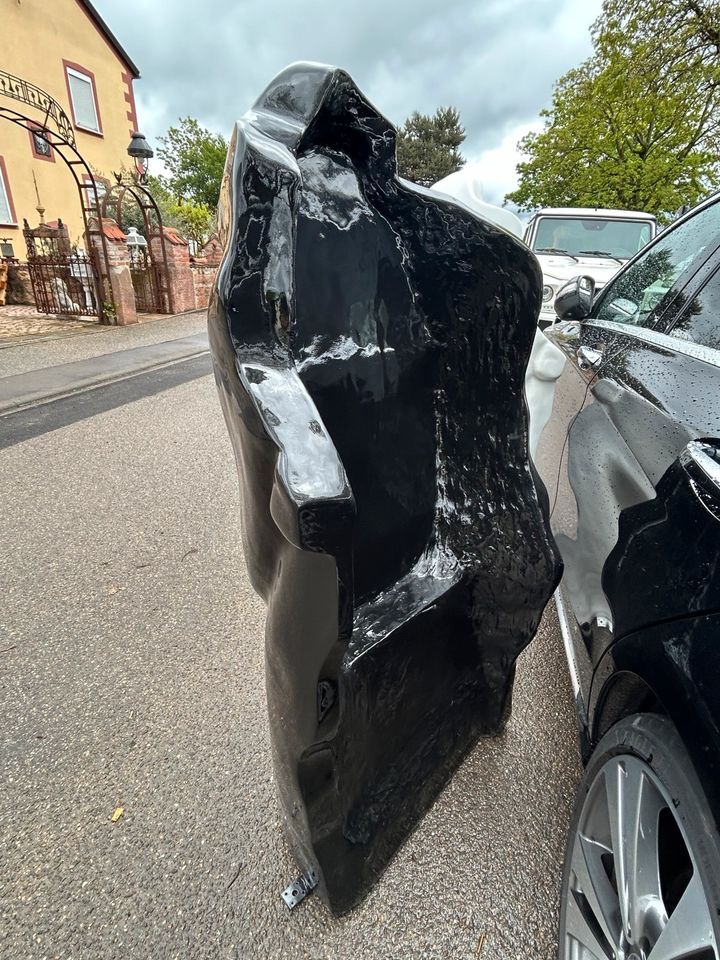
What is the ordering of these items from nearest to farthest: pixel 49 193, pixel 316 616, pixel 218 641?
1. pixel 316 616
2. pixel 218 641
3. pixel 49 193

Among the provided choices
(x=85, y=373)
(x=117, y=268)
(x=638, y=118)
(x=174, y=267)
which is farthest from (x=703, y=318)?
(x=638, y=118)

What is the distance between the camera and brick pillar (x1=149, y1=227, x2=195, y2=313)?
38.6 ft

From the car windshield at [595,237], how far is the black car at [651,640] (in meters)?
7.04

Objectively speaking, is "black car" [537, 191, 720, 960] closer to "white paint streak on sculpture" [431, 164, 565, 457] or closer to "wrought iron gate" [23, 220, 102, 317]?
"white paint streak on sculpture" [431, 164, 565, 457]

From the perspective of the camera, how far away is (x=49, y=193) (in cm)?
1758

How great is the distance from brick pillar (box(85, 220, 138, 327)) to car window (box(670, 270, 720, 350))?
10.6m

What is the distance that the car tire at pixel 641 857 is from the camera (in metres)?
0.86

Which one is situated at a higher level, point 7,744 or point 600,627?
point 600,627

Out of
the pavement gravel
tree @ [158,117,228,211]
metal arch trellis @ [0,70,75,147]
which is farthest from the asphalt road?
tree @ [158,117,228,211]

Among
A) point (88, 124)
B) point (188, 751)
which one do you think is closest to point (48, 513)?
point (188, 751)

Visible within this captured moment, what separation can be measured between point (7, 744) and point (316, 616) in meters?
1.62

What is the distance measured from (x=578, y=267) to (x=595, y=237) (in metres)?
0.82

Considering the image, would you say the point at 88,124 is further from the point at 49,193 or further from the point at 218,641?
the point at 218,641

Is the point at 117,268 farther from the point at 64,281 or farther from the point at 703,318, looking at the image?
the point at 703,318
